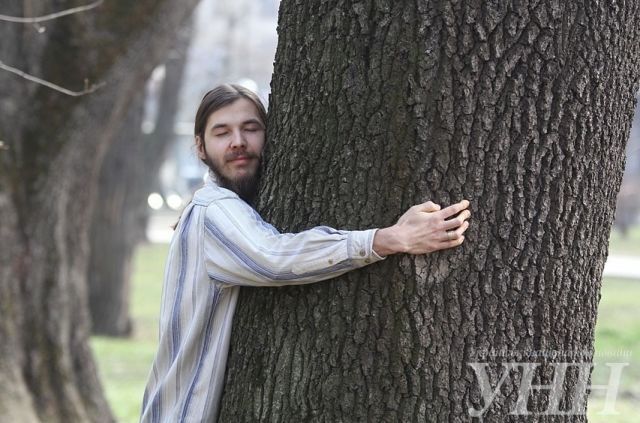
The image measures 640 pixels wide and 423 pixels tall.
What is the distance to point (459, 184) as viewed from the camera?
2969 millimetres

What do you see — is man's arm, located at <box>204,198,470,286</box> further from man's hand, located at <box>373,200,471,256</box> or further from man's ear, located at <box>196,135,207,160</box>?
man's ear, located at <box>196,135,207,160</box>

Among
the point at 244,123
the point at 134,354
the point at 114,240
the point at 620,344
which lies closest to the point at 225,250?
the point at 244,123

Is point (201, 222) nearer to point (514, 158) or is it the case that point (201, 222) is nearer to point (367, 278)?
point (367, 278)

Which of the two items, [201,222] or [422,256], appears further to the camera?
[201,222]

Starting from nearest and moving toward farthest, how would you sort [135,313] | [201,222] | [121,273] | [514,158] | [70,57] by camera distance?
[514,158], [201,222], [70,57], [121,273], [135,313]

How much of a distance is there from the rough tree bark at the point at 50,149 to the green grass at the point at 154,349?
2.51 meters

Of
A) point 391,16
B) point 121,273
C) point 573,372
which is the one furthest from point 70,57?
point 121,273

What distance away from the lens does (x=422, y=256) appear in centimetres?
299

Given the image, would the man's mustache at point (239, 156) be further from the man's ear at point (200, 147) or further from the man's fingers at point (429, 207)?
the man's fingers at point (429, 207)

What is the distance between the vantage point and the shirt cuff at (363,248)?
297 cm

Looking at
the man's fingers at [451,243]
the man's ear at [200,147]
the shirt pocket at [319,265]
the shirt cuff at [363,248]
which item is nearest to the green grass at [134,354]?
the man's ear at [200,147]

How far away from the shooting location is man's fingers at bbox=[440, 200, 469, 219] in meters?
2.94

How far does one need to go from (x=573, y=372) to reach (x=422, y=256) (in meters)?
0.62

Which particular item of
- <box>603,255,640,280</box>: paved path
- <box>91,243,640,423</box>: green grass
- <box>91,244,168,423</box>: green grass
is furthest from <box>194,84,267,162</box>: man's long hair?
<box>603,255,640,280</box>: paved path
